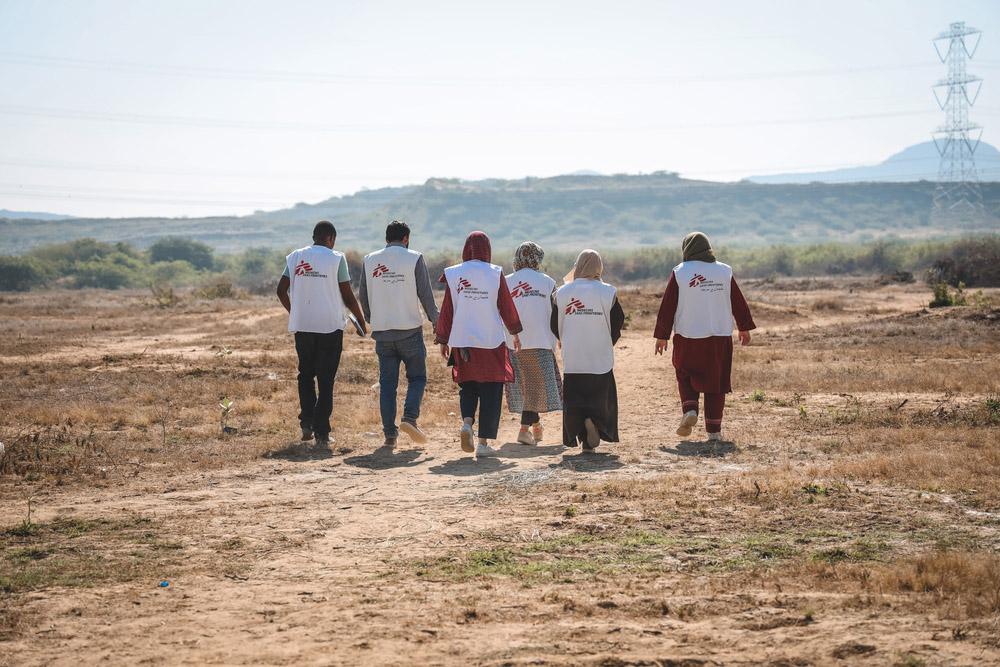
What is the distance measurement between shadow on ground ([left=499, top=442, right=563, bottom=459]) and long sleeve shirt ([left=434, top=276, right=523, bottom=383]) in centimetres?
73

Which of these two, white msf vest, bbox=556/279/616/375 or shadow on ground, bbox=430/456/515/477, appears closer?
shadow on ground, bbox=430/456/515/477

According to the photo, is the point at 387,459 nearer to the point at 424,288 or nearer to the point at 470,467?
the point at 470,467

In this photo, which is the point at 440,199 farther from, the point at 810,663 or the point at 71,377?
the point at 810,663

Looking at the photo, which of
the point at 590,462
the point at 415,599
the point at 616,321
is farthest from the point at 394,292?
the point at 415,599

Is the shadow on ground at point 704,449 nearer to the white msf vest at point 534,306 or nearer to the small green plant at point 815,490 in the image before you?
the white msf vest at point 534,306

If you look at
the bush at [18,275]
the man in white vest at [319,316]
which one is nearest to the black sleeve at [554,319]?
the man in white vest at [319,316]

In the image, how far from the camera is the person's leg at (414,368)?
9.78 m

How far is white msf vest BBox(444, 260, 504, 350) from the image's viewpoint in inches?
376

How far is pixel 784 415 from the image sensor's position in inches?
456

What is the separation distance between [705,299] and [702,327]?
30 centimetres

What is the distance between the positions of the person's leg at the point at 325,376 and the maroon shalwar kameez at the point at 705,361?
3.23 m

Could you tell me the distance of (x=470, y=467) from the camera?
29.4 ft

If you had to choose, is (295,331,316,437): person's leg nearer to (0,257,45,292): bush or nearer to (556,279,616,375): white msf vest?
(556,279,616,375): white msf vest

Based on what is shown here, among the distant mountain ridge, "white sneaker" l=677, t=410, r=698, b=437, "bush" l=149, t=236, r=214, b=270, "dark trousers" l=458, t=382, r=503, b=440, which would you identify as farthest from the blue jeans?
the distant mountain ridge
